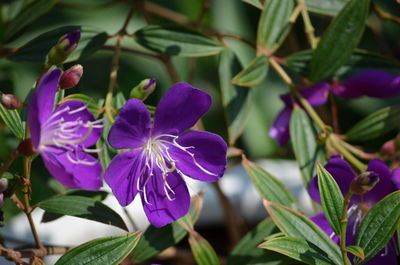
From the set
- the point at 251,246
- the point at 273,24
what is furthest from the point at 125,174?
the point at 273,24

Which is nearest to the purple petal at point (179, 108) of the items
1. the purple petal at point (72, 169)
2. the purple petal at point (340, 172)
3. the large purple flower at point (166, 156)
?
the large purple flower at point (166, 156)

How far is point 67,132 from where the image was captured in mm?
842

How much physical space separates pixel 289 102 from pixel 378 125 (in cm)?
16

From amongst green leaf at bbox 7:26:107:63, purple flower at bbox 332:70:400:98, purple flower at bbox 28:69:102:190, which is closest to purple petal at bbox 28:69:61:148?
purple flower at bbox 28:69:102:190

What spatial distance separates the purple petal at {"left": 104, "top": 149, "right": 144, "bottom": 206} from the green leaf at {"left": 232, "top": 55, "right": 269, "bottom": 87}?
0.73 ft

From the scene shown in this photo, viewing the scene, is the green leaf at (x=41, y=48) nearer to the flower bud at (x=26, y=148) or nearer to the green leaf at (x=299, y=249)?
the flower bud at (x=26, y=148)

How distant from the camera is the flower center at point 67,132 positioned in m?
0.80

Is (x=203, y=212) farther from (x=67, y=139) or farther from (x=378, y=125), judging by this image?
(x=67, y=139)

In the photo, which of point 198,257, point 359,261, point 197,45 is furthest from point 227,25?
point 359,261

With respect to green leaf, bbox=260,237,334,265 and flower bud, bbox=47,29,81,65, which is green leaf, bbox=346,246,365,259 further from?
flower bud, bbox=47,29,81,65

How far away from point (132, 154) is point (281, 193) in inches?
10.8

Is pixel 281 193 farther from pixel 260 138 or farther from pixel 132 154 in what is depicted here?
pixel 260 138

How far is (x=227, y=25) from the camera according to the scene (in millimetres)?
2018

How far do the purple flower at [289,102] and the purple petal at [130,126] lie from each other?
35 cm
